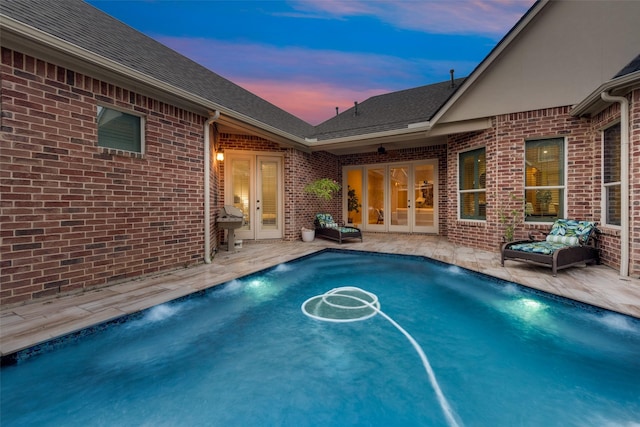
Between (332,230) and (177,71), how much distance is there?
18.6ft

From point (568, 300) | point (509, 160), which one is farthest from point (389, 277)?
point (509, 160)

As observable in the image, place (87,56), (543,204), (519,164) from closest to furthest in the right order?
1. (87,56)
2. (543,204)
3. (519,164)

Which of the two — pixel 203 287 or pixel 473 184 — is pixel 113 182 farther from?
pixel 473 184

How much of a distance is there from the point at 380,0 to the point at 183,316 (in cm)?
1160

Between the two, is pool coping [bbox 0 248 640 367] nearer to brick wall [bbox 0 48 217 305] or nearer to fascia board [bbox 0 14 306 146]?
brick wall [bbox 0 48 217 305]

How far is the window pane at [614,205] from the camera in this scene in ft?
15.3

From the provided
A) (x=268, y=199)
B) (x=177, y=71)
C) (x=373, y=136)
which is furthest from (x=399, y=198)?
(x=177, y=71)

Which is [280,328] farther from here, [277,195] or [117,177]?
Result: [277,195]

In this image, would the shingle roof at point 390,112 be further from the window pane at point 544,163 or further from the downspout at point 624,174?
the downspout at point 624,174

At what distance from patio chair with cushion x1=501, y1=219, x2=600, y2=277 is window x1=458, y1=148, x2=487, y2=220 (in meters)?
1.72

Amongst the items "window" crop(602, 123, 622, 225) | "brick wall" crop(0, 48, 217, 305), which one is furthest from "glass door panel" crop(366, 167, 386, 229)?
"brick wall" crop(0, 48, 217, 305)

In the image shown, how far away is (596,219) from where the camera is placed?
522 cm

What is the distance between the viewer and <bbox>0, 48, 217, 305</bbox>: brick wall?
3031mm

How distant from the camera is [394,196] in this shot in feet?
34.5
